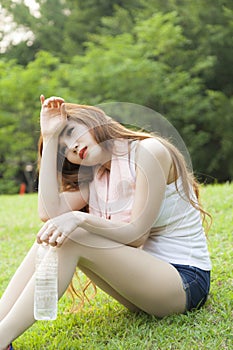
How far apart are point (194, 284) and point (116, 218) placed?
40 centimetres

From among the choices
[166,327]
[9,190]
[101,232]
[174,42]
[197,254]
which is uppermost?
[101,232]

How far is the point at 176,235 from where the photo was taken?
230 centimetres

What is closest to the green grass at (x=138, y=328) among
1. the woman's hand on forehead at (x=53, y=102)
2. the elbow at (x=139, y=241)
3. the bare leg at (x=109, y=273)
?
the bare leg at (x=109, y=273)

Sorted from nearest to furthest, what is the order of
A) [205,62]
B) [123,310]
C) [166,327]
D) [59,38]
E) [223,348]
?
1. [223,348]
2. [166,327]
3. [123,310]
4. [205,62]
5. [59,38]

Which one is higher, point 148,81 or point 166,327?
point 166,327

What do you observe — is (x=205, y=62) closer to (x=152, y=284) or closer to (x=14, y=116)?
(x=14, y=116)

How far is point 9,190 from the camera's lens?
49.4ft

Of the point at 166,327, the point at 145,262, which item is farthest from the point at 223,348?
the point at 145,262

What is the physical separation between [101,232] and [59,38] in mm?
16394

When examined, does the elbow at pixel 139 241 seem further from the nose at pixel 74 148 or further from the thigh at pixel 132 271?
the nose at pixel 74 148

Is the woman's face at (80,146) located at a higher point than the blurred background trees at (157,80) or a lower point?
higher

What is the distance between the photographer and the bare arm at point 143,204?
2.11 meters

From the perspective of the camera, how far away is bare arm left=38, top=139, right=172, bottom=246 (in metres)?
2.11

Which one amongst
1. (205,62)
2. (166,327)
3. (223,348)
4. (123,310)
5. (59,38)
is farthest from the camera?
(59,38)
